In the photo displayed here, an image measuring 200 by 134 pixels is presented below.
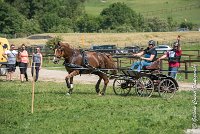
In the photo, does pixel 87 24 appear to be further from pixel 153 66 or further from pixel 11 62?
pixel 153 66

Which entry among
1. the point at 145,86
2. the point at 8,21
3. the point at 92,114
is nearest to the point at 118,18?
the point at 8,21

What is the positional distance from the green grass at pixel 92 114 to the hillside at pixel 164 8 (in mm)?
114259

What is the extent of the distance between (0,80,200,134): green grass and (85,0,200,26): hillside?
375ft

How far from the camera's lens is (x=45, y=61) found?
1928 inches

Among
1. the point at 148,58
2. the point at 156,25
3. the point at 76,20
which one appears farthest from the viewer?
the point at 156,25

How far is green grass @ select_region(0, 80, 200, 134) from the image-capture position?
1280 cm

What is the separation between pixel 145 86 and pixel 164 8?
13521 centimetres

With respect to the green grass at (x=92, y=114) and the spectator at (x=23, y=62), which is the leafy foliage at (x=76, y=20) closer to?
the spectator at (x=23, y=62)

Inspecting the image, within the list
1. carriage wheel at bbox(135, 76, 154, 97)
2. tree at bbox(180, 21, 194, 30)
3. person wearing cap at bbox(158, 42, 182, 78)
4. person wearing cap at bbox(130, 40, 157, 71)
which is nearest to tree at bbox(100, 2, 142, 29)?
tree at bbox(180, 21, 194, 30)

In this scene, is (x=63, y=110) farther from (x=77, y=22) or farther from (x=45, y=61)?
(x=77, y=22)

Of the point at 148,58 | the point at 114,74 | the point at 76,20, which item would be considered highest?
the point at 76,20

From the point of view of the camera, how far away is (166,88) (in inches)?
742

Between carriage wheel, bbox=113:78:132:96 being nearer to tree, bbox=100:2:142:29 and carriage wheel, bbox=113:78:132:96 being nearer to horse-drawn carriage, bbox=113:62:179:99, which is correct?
horse-drawn carriage, bbox=113:62:179:99

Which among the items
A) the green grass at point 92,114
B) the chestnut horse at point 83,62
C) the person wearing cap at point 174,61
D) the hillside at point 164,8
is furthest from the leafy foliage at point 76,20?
the green grass at point 92,114
